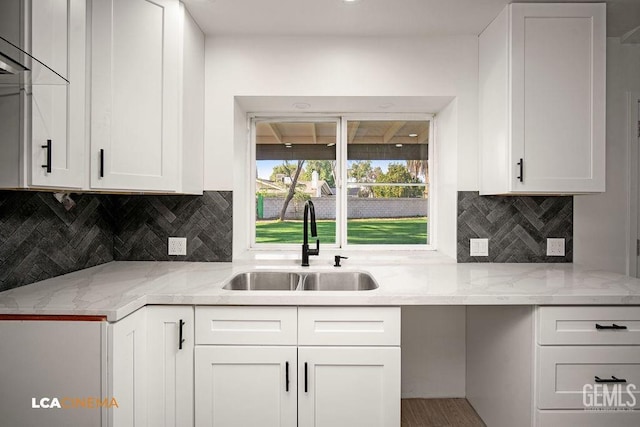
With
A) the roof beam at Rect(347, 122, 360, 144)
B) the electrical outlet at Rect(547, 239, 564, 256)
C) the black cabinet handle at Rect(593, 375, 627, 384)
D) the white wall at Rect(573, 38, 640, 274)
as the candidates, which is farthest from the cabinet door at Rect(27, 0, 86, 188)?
the white wall at Rect(573, 38, 640, 274)

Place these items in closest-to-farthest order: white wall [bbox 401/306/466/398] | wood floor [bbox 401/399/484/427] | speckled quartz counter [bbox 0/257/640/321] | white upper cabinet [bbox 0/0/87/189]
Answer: white upper cabinet [bbox 0/0/87/189] < speckled quartz counter [bbox 0/257/640/321] < wood floor [bbox 401/399/484/427] < white wall [bbox 401/306/466/398]

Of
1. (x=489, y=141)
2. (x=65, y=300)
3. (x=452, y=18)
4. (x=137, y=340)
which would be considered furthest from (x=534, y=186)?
(x=65, y=300)

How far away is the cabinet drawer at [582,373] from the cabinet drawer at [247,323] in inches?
42.2

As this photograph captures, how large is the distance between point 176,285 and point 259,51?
4.74ft

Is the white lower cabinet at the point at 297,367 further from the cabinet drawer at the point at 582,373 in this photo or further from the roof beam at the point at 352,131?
the roof beam at the point at 352,131

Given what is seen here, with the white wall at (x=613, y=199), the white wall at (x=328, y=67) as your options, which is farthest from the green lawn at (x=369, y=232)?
the white wall at (x=613, y=199)

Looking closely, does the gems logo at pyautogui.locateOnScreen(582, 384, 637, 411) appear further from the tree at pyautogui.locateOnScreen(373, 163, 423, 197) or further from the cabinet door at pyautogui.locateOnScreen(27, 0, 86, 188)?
the cabinet door at pyautogui.locateOnScreen(27, 0, 86, 188)

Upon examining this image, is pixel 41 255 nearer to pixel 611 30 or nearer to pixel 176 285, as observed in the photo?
pixel 176 285

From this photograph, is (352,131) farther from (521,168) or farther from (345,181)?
(521,168)

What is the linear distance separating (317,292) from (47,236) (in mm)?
1329

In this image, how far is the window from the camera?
102 inches

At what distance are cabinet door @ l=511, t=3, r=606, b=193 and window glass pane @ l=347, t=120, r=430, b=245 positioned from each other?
2.50ft

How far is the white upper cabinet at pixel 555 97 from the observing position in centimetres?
189

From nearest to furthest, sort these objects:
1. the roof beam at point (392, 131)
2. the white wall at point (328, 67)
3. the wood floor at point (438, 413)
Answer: the wood floor at point (438, 413) → the white wall at point (328, 67) → the roof beam at point (392, 131)
